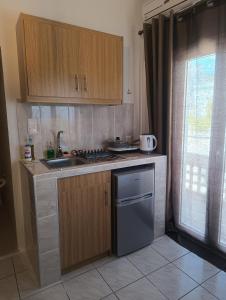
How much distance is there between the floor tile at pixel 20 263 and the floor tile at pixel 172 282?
1.10 meters

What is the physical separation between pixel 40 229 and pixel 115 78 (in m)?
1.49

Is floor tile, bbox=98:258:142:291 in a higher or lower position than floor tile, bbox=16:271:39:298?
higher

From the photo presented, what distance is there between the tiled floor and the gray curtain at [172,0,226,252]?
1.28ft

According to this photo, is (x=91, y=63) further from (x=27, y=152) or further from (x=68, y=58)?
(x=27, y=152)

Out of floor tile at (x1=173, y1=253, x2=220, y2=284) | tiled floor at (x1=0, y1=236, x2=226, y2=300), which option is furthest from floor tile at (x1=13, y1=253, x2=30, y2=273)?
floor tile at (x1=173, y1=253, x2=220, y2=284)

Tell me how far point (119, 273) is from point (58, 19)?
235 cm

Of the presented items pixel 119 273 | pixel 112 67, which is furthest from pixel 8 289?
pixel 112 67

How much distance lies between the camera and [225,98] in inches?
67.5

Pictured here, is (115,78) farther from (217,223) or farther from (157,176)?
(217,223)

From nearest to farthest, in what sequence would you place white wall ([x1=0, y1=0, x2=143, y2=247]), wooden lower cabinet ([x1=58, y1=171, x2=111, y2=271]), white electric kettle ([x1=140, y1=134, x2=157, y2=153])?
wooden lower cabinet ([x1=58, y1=171, x2=111, y2=271]) < white wall ([x1=0, y1=0, x2=143, y2=247]) < white electric kettle ([x1=140, y1=134, x2=157, y2=153])

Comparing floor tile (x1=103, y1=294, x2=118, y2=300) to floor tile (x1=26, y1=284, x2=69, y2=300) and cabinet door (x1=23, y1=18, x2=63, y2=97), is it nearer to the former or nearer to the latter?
floor tile (x1=26, y1=284, x2=69, y2=300)

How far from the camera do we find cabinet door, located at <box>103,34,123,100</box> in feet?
6.33

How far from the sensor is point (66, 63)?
1724 millimetres

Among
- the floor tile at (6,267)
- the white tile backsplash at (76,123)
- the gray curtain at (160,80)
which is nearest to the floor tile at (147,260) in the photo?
the gray curtain at (160,80)
